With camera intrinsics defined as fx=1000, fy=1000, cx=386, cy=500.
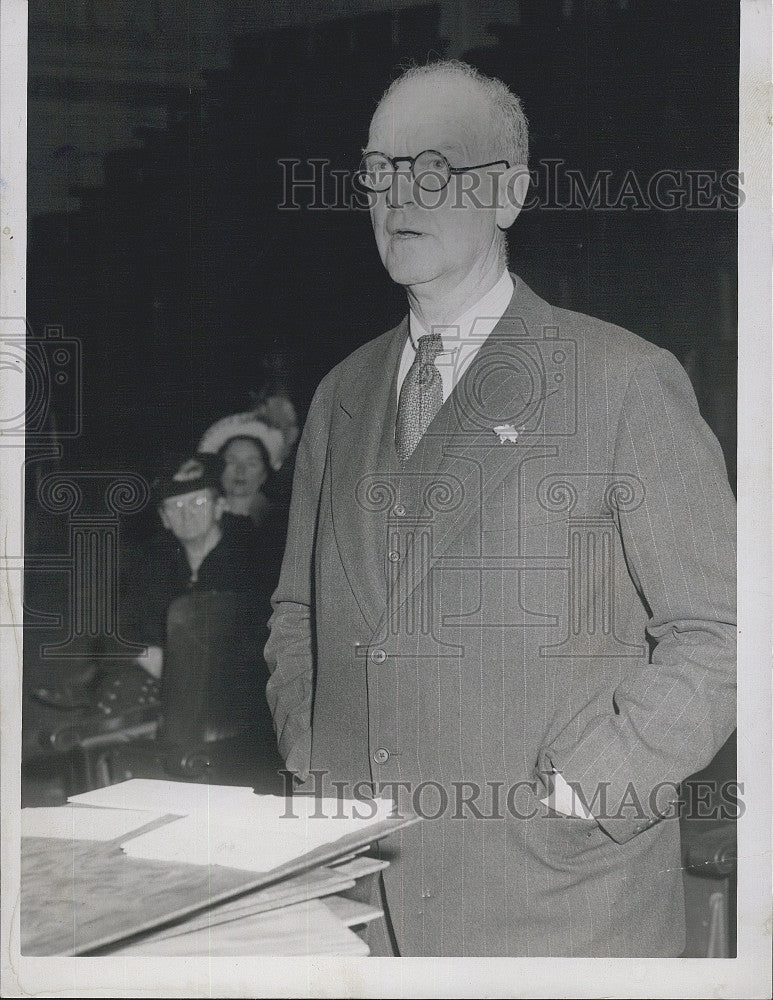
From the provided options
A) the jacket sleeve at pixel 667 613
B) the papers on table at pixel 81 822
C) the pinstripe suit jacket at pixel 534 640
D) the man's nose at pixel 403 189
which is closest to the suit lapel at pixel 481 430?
the pinstripe suit jacket at pixel 534 640

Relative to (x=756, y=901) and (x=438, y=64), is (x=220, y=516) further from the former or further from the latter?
(x=756, y=901)

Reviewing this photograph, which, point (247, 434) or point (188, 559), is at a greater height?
point (247, 434)

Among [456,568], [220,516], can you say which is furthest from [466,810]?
[220,516]

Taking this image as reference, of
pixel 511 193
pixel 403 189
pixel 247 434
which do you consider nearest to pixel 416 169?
pixel 403 189

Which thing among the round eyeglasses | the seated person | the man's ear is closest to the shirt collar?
the man's ear

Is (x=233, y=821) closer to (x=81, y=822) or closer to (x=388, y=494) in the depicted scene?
(x=81, y=822)

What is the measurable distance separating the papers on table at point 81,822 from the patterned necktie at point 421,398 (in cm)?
110

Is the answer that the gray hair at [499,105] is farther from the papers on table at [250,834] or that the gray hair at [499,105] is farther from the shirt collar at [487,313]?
the papers on table at [250,834]

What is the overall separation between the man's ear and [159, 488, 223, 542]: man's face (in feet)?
3.23

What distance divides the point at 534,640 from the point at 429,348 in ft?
2.47

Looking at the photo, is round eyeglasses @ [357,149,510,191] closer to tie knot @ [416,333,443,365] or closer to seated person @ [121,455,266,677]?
tie knot @ [416,333,443,365]

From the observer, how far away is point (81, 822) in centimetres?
250

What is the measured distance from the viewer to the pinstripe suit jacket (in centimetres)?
237

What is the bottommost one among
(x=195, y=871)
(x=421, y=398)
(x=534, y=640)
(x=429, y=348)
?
(x=195, y=871)
